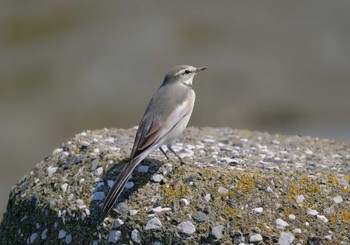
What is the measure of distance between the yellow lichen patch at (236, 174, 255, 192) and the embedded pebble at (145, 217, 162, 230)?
37.6 inches

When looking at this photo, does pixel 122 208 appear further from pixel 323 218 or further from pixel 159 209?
pixel 323 218

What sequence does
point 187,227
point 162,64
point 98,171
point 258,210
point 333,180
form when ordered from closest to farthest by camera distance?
point 187,227 < point 258,210 < point 333,180 < point 98,171 < point 162,64

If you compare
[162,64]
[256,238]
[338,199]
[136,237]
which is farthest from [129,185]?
[162,64]

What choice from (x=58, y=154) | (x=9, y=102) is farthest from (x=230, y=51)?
(x=58, y=154)

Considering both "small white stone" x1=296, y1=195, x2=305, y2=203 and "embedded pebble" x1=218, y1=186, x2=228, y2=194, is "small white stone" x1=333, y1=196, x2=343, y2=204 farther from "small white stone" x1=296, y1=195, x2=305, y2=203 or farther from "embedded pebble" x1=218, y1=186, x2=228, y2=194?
"embedded pebble" x1=218, y1=186, x2=228, y2=194

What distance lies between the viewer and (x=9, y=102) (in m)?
26.4

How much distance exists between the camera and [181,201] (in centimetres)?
886

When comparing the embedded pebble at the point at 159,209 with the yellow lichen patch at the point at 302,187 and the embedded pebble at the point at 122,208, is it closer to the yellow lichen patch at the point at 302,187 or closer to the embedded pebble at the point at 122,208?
the embedded pebble at the point at 122,208

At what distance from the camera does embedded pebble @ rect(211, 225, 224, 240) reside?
8.41m

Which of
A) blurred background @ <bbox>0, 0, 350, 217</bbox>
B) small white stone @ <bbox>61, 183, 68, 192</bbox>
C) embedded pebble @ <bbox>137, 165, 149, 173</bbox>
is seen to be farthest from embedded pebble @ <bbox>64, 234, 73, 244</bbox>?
blurred background @ <bbox>0, 0, 350, 217</bbox>

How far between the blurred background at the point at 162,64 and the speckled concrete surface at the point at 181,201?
12477 millimetres

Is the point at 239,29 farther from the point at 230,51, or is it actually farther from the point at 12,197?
the point at 12,197

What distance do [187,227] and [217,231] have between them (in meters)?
0.30

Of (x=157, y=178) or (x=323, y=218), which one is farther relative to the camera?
(x=157, y=178)
